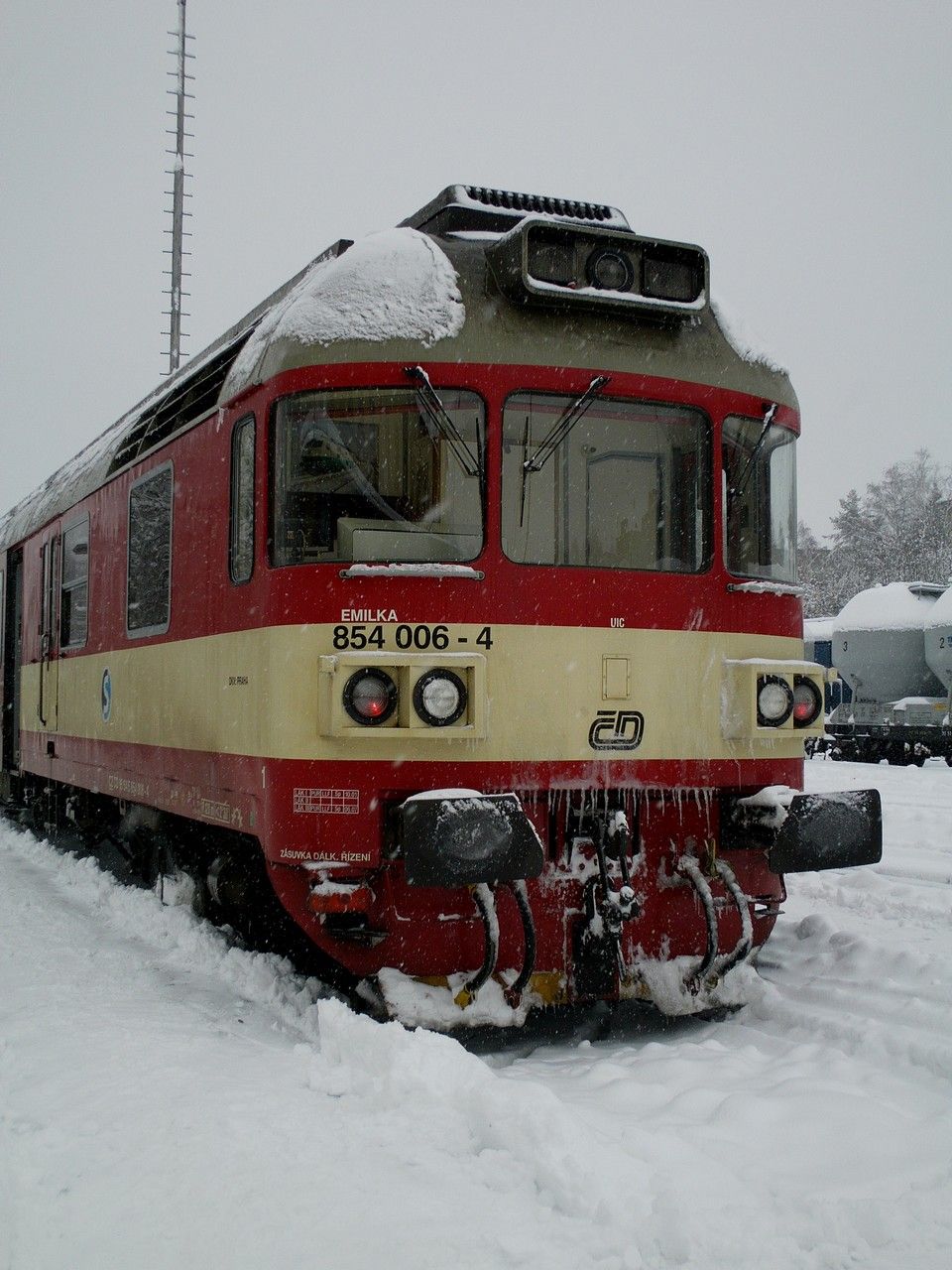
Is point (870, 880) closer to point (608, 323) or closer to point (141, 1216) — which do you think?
point (608, 323)

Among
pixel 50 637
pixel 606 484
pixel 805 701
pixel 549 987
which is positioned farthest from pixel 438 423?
pixel 50 637

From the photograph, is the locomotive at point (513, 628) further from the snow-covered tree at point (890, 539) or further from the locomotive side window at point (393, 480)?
the snow-covered tree at point (890, 539)

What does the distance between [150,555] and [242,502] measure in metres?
1.59

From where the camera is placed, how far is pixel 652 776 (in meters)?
5.20

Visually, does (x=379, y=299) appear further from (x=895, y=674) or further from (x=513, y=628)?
(x=895, y=674)

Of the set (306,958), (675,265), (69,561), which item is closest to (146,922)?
(306,958)

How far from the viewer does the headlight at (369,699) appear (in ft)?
15.8

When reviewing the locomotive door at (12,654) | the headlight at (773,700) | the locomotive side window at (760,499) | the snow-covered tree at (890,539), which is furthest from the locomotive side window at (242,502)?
the snow-covered tree at (890,539)

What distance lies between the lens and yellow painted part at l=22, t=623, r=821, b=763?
15.9 ft

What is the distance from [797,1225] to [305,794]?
243 cm

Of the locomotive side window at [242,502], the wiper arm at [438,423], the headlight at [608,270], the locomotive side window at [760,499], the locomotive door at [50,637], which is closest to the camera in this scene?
the wiper arm at [438,423]

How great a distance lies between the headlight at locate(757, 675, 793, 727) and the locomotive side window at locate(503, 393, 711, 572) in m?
0.59

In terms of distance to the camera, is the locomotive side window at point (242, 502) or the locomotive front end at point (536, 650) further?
the locomotive side window at point (242, 502)

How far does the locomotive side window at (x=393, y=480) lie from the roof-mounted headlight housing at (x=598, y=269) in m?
0.55
